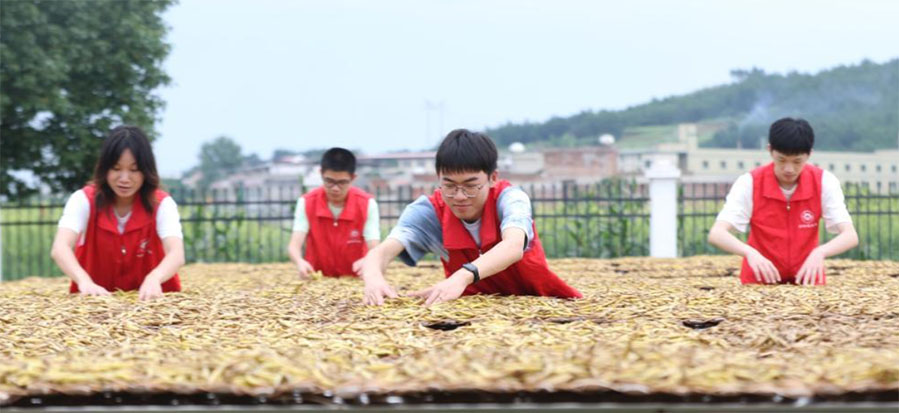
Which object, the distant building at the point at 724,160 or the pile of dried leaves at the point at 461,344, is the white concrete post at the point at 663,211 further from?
the distant building at the point at 724,160

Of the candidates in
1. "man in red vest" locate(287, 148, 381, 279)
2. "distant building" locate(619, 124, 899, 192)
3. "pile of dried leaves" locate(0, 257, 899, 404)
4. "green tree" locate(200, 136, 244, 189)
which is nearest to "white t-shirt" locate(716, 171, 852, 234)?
"pile of dried leaves" locate(0, 257, 899, 404)

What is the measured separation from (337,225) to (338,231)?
45 mm

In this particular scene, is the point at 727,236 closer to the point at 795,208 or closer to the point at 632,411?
the point at 795,208

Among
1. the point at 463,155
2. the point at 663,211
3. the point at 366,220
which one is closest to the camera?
the point at 463,155

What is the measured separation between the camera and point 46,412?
2.23 metres

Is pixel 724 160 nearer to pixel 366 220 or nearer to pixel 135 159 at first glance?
pixel 366 220

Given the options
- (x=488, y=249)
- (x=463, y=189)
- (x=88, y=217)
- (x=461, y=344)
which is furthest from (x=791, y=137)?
(x=88, y=217)

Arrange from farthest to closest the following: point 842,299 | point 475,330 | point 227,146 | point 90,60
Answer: point 227,146, point 90,60, point 842,299, point 475,330

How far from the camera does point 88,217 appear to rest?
5.33 meters

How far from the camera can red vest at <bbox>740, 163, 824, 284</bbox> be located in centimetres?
565

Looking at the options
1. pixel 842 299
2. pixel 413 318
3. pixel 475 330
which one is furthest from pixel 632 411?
pixel 842 299

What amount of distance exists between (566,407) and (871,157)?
55.7 meters

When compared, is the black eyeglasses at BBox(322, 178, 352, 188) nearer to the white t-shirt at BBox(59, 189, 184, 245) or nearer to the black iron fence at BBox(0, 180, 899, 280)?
the white t-shirt at BBox(59, 189, 184, 245)

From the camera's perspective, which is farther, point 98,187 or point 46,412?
point 98,187
